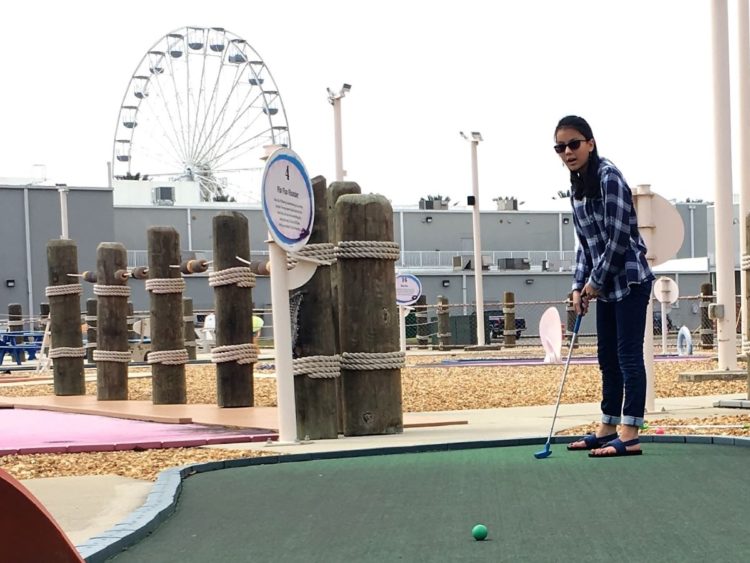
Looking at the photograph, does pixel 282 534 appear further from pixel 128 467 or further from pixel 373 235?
pixel 373 235

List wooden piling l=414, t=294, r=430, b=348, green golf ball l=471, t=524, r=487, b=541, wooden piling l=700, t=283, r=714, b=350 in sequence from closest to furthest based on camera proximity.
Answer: green golf ball l=471, t=524, r=487, b=541
wooden piling l=700, t=283, r=714, b=350
wooden piling l=414, t=294, r=430, b=348

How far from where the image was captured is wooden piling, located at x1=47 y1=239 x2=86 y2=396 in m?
14.0

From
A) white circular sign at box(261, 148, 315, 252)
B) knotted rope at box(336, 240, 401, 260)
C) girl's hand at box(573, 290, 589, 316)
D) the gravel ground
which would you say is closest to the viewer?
girl's hand at box(573, 290, 589, 316)

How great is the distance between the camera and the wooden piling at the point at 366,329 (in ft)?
26.8

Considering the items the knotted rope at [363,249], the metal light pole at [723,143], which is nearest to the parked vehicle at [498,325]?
the metal light pole at [723,143]

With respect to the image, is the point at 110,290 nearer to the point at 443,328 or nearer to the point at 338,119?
the point at 338,119

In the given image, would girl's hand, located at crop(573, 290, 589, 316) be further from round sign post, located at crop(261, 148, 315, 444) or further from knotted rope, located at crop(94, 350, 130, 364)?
knotted rope, located at crop(94, 350, 130, 364)

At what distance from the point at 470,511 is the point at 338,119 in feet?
52.6

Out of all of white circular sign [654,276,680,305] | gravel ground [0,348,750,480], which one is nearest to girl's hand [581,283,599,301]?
gravel ground [0,348,750,480]

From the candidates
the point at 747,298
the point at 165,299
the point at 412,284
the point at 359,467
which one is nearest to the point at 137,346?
the point at 412,284

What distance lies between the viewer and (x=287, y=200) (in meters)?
7.78

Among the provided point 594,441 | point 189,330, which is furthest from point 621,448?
point 189,330

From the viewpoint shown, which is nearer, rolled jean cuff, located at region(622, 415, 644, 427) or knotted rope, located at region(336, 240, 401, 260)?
rolled jean cuff, located at region(622, 415, 644, 427)

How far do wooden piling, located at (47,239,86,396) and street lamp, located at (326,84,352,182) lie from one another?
6.05 m
